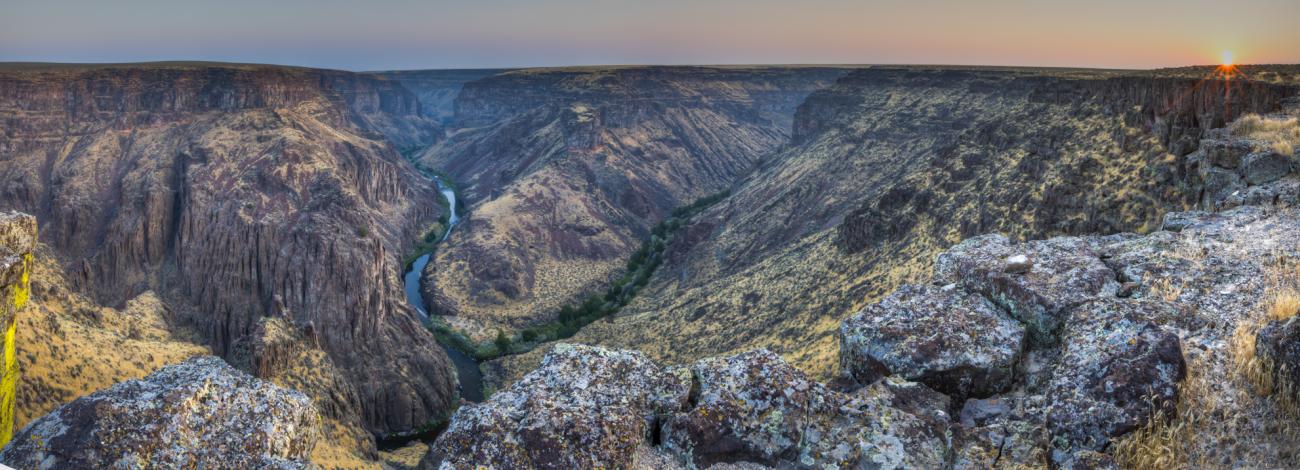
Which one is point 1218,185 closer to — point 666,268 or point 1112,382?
point 1112,382

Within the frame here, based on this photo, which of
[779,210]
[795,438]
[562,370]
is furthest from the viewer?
[779,210]

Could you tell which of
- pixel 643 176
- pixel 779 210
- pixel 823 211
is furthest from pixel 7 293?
pixel 643 176

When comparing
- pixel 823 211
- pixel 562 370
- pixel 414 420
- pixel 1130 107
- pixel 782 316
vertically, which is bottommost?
pixel 414 420

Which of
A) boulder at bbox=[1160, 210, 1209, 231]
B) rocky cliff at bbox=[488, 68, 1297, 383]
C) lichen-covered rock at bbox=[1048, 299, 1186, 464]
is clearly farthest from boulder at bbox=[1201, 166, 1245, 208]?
lichen-covered rock at bbox=[1048, 299, 1186, 464]

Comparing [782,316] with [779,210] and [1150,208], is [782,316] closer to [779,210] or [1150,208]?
[1150,208]

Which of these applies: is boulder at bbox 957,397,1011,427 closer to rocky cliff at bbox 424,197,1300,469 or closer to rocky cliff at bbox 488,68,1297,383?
rocky cliff at bbox 424,197,1300,469

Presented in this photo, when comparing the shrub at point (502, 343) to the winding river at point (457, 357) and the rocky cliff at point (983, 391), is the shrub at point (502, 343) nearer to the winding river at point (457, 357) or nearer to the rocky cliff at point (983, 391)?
the winding river at point (457, 357)
